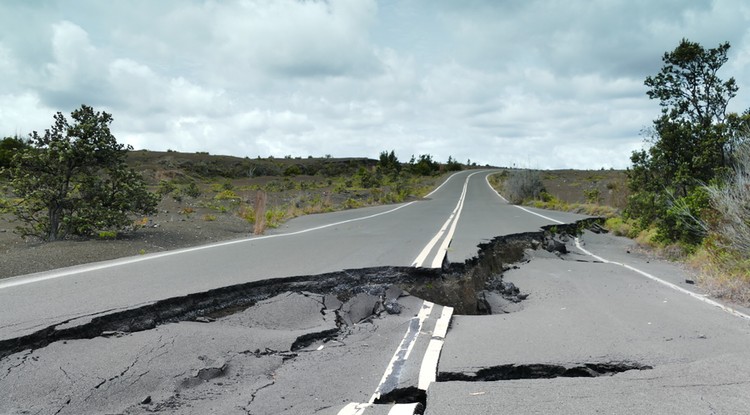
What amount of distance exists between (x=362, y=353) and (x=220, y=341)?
1.25m

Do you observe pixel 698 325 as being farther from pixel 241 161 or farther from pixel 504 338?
pixel 241 161

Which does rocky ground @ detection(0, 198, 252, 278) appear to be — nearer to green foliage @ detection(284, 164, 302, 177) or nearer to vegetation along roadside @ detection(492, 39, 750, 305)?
vegetation along roadside @ detection(492, 39, 750, 305)

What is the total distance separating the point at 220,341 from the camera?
186 inches

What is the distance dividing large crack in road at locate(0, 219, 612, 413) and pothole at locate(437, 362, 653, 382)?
0.01 metres

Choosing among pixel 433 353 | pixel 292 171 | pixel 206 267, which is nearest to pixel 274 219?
pixel 206 267

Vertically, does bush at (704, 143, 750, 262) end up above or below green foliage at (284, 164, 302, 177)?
above

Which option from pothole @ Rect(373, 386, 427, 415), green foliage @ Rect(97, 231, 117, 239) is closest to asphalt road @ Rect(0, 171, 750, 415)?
pothole @ Rect(373, 386, 427, 415)

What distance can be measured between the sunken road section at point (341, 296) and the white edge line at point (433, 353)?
721mm

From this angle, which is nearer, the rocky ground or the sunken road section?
the sunken road section

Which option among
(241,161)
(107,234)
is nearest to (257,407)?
(107,234)

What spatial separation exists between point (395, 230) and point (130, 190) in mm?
6815

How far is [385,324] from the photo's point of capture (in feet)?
18.5

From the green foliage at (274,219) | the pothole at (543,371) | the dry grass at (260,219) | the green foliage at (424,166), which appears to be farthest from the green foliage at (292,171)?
the pothole at (543,371)

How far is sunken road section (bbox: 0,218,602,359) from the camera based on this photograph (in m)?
4.71
